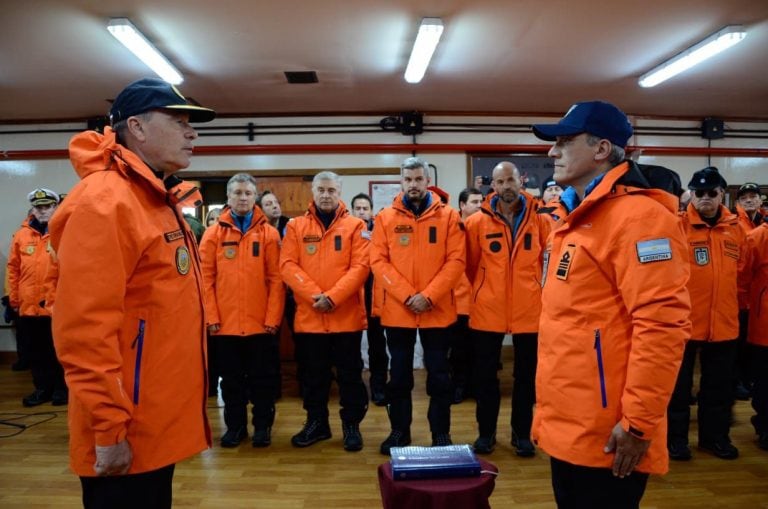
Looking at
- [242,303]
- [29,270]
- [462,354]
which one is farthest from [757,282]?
[29,270]

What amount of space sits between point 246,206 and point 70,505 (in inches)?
79.8

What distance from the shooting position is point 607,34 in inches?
159

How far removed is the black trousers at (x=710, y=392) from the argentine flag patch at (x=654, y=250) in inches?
90.0

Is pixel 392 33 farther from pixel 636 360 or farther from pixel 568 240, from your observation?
pixel 636 360

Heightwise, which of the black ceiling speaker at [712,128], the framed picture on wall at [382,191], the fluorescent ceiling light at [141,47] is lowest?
the framed picture on wall at [382,191]

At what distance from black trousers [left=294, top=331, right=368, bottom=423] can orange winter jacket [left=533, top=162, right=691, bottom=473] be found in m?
1.90

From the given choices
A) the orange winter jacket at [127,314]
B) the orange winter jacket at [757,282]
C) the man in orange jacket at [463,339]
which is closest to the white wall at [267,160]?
the man in orange jacket at [463,339]

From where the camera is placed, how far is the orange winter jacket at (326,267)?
3.14 m

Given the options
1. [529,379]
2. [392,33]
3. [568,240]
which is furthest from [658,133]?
[568,240]

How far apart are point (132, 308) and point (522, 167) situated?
5750 mm

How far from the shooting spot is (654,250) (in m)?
1.20

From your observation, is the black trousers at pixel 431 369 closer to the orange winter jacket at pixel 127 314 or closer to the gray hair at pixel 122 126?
the orange winter jacket at pixel 127 314

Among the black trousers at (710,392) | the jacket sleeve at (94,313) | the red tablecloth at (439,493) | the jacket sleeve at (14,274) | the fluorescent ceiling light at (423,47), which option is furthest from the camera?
the jacket sleeve at (14,274)

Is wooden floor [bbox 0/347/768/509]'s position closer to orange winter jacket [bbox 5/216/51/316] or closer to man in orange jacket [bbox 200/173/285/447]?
man in orange jacket [bbox 200/173/285/447]
